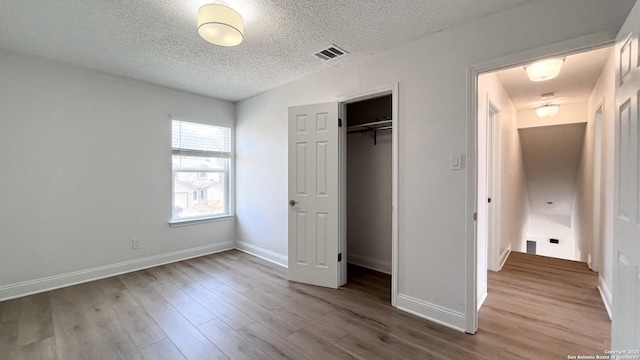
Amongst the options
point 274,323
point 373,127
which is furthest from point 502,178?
point 274,323

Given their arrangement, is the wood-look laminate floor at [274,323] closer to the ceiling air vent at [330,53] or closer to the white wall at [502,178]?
the white wall at [502,178]

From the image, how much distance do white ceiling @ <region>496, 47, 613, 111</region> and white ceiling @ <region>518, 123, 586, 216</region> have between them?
86 cm

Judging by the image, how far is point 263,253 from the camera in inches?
155

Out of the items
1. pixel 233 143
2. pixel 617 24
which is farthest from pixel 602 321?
pixel 233 143

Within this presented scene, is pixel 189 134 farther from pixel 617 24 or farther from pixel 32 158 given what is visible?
pixel 617 24

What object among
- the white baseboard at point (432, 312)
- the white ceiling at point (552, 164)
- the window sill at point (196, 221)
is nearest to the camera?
the white baseboard at point (432, 312)

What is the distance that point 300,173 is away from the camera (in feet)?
10.3

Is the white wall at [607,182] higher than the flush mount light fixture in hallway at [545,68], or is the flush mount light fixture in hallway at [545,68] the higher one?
the flush mount light fixture in hallway at [545,68]

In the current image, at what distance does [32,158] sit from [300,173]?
2911 mm

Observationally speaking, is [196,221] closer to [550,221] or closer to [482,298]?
[482,298]

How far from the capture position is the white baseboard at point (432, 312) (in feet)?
6.90

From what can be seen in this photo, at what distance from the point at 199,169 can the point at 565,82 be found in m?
5.25

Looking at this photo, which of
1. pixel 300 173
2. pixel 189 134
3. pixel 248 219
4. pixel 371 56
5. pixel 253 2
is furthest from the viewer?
pixel 248 219

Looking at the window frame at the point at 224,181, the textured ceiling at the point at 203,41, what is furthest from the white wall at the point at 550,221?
the window frame at the point at 224,181
